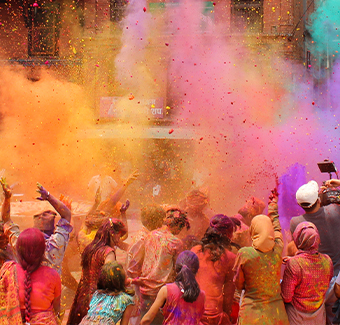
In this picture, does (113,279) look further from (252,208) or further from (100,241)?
(252,208)

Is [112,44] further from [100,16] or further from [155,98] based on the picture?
[155,98]

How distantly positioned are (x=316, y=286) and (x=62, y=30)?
13174mm

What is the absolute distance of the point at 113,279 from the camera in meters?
2.59

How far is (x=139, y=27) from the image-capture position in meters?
12.1

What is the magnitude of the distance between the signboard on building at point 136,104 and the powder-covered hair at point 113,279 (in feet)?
31.4

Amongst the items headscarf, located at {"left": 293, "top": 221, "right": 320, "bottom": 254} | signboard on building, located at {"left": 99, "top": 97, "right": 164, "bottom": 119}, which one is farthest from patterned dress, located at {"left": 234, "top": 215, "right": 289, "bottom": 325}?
signboard on building, located at {"left": 99, "top": 97, "right": 164, "bottom": 119}

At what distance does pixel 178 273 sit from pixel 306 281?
100 cm

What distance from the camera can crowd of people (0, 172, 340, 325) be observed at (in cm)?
251

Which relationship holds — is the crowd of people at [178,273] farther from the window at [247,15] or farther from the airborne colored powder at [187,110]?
the window at [247,15]

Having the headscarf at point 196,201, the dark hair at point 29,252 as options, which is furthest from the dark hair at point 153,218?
the dark hair at point 29,252

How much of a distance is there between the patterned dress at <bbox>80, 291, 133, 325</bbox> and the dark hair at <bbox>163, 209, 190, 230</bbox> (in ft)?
3.63

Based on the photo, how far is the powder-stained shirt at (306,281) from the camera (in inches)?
109

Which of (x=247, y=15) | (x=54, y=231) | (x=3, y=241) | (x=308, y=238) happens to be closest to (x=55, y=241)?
(x=54, y=231)

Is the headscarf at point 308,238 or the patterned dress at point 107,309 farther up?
the headscarf at point 308,238
